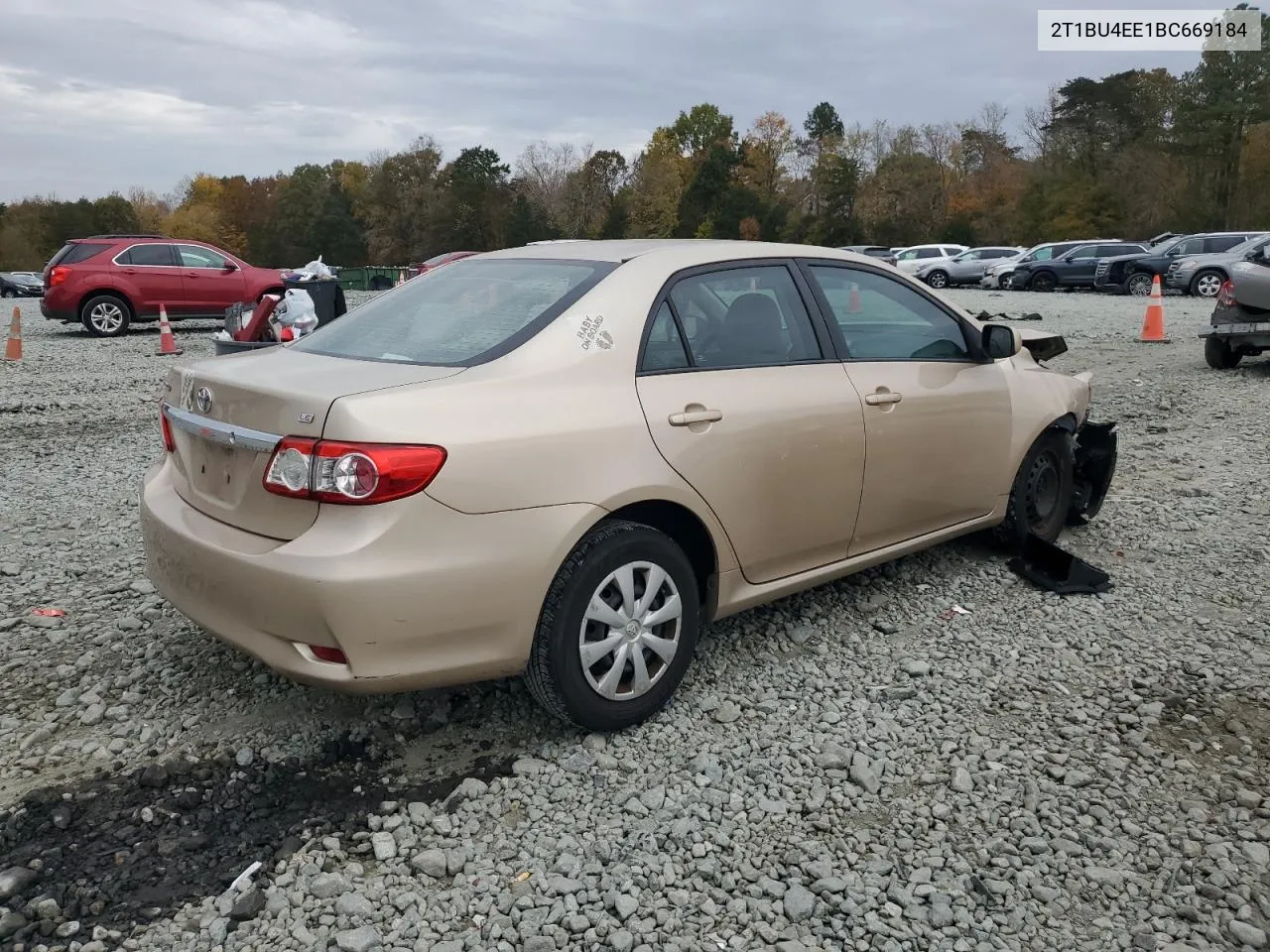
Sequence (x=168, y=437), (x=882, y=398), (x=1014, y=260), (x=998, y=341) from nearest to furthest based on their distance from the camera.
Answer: (x=168, y=437) < (x=882, y=398) < (x=998, y=341) < (x=1014, y=260)

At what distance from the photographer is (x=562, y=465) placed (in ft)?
10.1

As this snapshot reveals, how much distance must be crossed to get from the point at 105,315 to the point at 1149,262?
25032 mm

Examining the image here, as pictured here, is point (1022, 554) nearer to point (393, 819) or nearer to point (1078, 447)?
point (1078, 447)

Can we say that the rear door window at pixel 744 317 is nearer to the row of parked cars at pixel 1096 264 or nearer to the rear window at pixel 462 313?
the rear window at pixel 462 313

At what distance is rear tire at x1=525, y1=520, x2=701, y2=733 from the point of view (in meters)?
3.14

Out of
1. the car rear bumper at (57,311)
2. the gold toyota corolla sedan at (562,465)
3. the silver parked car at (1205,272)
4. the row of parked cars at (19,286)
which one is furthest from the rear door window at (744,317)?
the row of parked cars at (19,286)

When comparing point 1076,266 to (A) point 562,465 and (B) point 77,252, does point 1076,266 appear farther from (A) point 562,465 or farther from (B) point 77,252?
(A) point 562,465

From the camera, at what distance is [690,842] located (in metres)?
2.85

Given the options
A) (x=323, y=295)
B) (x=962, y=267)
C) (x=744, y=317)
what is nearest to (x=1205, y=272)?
(x=962, y=267)

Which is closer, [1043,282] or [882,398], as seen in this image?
[882,398]

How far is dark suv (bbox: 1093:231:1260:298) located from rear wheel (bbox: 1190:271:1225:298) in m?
1.28

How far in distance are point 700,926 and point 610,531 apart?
1.19 metres

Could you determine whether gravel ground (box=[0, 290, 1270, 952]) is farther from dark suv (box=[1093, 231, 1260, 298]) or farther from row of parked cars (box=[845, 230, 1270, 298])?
dark suv (box=[1093, 231, 1260, 298])

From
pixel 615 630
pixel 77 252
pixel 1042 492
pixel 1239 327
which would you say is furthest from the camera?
pixel 77 252
